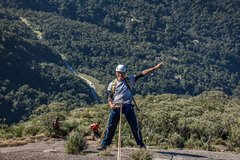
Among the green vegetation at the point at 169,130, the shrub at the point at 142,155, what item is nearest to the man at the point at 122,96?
the shrub at the point at 142,155

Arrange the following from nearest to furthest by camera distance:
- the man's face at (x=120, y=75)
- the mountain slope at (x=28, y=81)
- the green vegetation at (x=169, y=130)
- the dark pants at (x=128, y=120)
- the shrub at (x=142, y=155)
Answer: the shrub at (x=142, y=155), the man's face at (x=120, y=75), the dark pants at (x=128, y=120), the green vegetation at (x=169, y=130), the mountain slope at (x=28, y=81)

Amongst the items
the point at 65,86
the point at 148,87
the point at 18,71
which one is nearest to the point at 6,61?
the point at 18,71

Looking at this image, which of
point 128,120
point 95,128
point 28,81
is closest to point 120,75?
point 128,120

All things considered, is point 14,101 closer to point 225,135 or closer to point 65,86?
point 65,86

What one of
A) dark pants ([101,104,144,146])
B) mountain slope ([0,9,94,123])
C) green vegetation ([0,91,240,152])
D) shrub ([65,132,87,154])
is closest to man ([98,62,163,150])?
dark pants ([101,104,144,146])

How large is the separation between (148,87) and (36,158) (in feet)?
533

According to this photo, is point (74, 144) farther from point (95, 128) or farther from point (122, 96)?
point (95, 128)

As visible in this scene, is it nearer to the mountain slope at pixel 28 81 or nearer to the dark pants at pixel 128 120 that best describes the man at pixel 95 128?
the dark pants at pixel 128 120

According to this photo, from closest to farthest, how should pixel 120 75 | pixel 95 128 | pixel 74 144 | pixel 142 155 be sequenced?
pixel 142 155 → pixel 120 75 → pixel 74 144 → pixel 95 128

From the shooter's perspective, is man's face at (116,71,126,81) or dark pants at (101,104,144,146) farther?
dark pants at (101,104,144,146)

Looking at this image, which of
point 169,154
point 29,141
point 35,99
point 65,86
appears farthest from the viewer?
point 65,86

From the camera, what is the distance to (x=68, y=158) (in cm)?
1002

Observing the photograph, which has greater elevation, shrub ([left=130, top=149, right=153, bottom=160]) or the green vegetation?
shrub ([left=130, top=149, right=153, bottom=160])

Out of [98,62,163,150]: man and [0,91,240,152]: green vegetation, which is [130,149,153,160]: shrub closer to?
[98,62,163,150]: man
